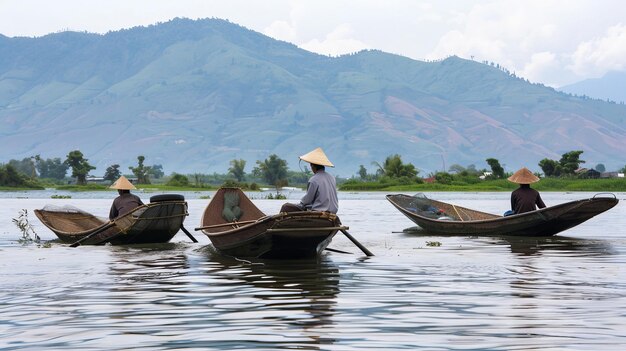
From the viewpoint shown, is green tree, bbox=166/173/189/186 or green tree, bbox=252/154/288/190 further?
green tree, bbox=252/154/288/190

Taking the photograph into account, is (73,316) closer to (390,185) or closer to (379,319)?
(379,319)

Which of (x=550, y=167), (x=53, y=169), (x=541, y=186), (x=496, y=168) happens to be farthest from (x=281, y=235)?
(x=53, y=169)

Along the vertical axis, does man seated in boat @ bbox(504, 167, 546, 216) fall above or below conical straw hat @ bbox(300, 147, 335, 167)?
below

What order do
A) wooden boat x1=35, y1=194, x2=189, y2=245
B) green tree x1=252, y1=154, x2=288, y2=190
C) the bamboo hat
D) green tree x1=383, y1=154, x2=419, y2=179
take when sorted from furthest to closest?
green tree x1=252, y1=154, x2=288, y2=190
green tree x1=383, y1=154, x2=419, y2=179
the bamboo hat
wooden boat x1=35, y1=194, x2=189, y2=245

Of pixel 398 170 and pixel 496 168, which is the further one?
pixel 398 170

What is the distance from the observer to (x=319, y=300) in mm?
11570

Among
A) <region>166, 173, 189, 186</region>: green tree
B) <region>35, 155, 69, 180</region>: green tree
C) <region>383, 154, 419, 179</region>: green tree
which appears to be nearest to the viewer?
<region>383, 154, 419, 179</region>: green tree

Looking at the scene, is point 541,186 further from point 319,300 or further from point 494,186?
point 319,300

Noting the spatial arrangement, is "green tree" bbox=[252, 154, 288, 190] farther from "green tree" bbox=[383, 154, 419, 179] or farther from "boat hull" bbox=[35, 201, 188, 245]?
"boat hull" bbox=[35, 201, 188, 245]

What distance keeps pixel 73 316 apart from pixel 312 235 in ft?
19.8

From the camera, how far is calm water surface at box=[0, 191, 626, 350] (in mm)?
8812

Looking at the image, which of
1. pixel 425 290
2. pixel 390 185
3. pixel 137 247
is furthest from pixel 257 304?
pixel 390 185

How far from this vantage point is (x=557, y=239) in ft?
76.5

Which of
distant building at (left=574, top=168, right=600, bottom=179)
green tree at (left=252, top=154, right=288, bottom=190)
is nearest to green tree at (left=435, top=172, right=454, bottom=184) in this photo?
distant building at (left=574, top=168, right=600, bottom=179)
